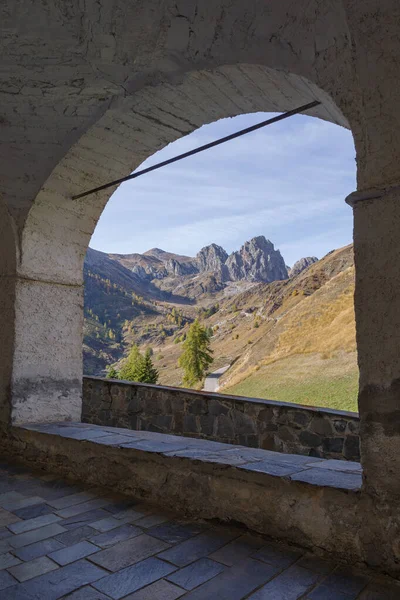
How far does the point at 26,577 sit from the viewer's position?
1.96 m

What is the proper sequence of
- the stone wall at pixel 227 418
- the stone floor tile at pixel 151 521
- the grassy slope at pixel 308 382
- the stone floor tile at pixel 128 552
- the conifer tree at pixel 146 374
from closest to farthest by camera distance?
the stone floor tile at pixel 128 552 < the stone floor tile at pixel 151 521 < the stone wall at pixel 227 418 < the grassy slope at pixel 308 382 < the conifer tree at pixel 146 374

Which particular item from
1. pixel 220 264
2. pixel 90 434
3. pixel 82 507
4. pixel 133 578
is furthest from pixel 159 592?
pixel 220 264

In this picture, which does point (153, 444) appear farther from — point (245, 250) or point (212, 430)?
point (245, 250)

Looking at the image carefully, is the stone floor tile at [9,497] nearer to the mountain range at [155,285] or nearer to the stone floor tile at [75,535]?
the stone floor tile at [75,535]

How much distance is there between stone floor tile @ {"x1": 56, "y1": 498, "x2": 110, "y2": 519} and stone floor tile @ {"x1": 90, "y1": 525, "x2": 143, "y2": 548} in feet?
1.23

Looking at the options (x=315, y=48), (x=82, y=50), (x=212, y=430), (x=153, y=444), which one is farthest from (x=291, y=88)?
(x=212, y=430)

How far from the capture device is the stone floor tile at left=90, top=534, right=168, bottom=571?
6.75ft

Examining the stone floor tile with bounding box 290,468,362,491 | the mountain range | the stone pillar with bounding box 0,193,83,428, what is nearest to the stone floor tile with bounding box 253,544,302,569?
the stone floor tile with bounding box 290,468,362,491

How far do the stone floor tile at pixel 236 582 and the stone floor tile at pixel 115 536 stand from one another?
1.99 feet

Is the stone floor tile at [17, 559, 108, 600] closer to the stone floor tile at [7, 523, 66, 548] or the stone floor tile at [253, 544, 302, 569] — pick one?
the stone floor tile at [7, 523, 66, 548]

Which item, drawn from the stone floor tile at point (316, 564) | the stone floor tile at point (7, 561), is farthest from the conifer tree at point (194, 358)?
the stone floor tile at point (316, 564)

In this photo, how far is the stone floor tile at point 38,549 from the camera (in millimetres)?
2164

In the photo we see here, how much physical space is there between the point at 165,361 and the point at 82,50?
68894 mm

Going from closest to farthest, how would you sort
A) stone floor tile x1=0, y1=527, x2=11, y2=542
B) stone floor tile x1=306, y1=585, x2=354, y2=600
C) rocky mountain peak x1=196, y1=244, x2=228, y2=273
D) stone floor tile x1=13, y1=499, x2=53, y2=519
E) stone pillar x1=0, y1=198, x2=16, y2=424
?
stone floor tile x1=306, y1=585, x2=354, y2=600
stone floor tile x1=0, y1=527, x2=11, y2=542
stone floor tile x1=13, y1=499, x2=53, y2=519
stone pillar x1=0, y1=198, x2=16, y2=424
rocky mountain peak x1=196, y1=244, x2=228, y2=273
